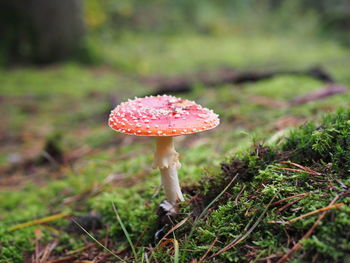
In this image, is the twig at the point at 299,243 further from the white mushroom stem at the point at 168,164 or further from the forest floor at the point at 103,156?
the white mushroom stem at the point at 168,164

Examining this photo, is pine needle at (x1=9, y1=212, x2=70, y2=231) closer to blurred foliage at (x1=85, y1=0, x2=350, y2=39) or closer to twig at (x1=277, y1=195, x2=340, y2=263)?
twig at (x1=277, y1=195, x2=340, y2=263)

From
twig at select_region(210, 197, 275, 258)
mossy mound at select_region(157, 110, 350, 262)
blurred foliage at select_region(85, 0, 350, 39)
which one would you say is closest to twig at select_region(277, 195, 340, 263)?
mossy mound at select_region(157, 110, 350, 262)

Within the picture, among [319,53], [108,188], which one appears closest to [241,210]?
[108,188]

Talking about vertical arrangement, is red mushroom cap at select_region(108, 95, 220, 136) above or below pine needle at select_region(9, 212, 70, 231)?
above

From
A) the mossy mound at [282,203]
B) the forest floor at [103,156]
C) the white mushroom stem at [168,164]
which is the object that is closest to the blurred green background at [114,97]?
the forest floor at [103,156]

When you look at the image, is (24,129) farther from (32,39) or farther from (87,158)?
(32,39)

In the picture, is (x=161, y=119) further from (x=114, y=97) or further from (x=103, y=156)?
(x=114, y=97)
